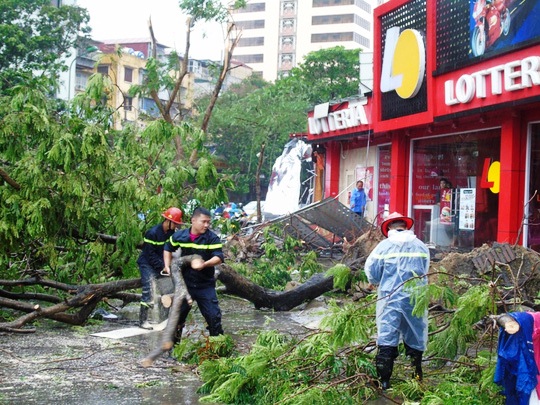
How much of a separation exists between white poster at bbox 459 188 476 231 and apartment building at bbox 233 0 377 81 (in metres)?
75.6

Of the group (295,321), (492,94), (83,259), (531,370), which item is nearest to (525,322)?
(531,370)

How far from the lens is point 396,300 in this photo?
6.41 metres

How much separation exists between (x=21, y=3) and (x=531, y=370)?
3178 centimetres

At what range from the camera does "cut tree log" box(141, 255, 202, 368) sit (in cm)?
652

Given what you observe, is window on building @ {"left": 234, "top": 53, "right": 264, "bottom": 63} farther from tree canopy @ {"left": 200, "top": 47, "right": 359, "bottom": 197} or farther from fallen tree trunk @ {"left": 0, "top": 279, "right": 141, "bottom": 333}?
fallen tree trunk @ {"left": 0, "top": 279, "right": 141, "bottom": 333}

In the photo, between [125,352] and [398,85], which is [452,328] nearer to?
[125,352]

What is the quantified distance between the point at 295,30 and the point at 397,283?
9248 centimetres

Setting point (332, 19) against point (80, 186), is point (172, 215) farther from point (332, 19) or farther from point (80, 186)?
point (332, 19)

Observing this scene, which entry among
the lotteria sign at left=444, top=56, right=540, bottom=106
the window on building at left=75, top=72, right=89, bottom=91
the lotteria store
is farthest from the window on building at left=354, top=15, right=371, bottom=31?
the lotteria sign at left=444, top=56, right=540, bottom=106

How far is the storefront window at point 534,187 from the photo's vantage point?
14534mm

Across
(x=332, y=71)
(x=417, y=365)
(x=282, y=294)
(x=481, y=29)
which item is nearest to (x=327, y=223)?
(x=481, y=29)

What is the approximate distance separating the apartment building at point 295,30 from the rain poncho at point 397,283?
85698 mm

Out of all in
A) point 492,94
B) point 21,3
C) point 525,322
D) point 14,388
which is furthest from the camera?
point 21,3

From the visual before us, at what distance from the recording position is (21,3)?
32656 millimetres
